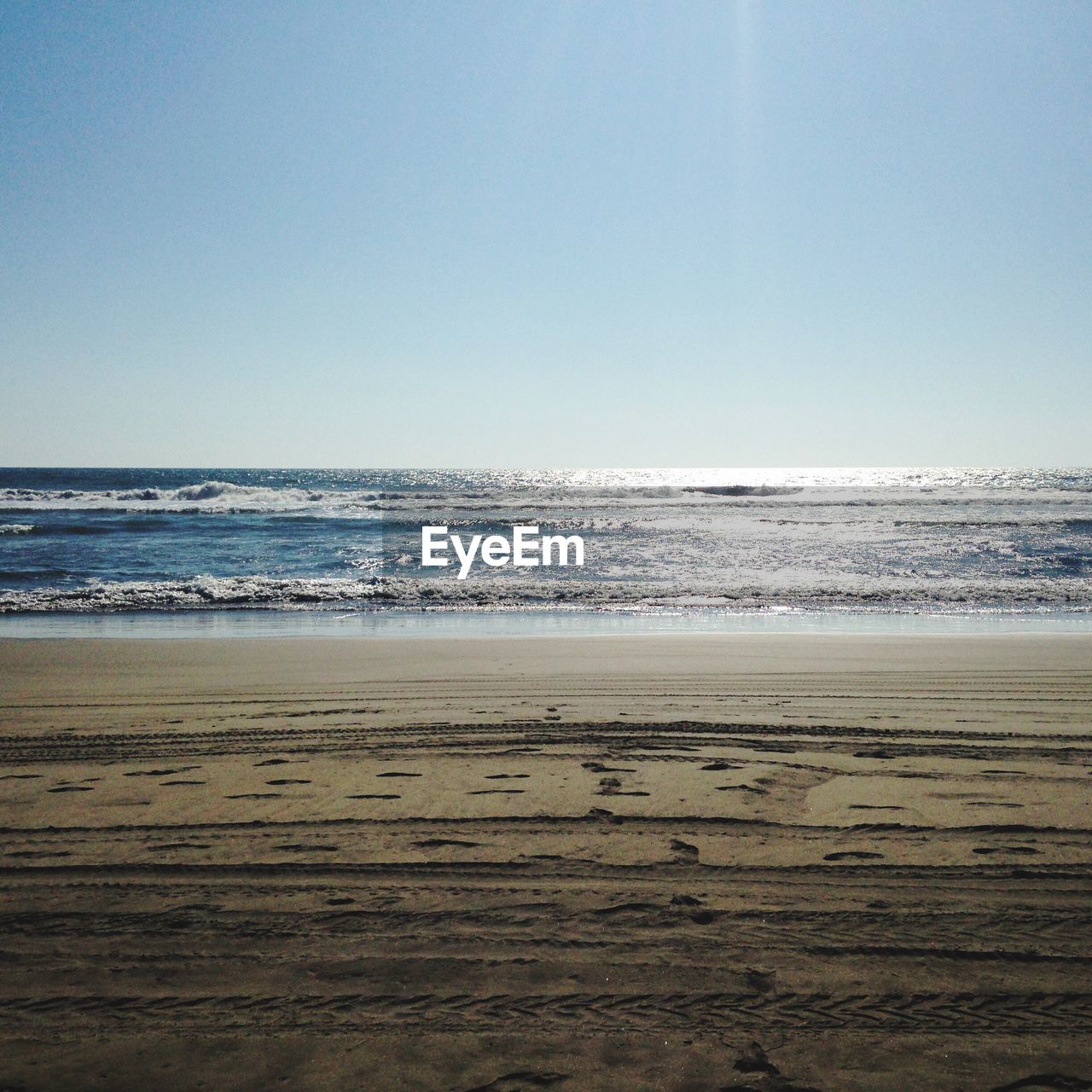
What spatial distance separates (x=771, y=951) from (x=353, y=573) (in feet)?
56.7

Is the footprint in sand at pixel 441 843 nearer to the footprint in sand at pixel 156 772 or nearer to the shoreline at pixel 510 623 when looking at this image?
the footprint in sand at pixel 156 772

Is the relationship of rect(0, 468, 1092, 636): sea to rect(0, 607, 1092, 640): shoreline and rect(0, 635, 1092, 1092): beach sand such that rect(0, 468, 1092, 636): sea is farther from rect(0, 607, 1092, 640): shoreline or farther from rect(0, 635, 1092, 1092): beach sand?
rect(0, 635, 1092, 1092): beach sand

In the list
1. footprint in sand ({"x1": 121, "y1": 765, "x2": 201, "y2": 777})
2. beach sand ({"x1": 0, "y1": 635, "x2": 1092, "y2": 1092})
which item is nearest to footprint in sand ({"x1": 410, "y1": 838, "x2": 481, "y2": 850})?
beach sand ({"x1": 0, "y1": 635, "x2": 1092, "y2": 1092})

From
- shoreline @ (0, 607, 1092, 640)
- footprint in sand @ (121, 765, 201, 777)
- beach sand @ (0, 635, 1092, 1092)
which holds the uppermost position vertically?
beach sand @ (0, 635, 1092, 1092)

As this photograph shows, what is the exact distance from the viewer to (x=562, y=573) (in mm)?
18812

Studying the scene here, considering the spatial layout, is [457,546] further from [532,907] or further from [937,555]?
[532,907]

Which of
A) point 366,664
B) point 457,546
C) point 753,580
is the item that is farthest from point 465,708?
point 457,546

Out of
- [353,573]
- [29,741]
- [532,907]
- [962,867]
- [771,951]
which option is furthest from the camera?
[353,573]

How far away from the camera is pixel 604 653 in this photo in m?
9.45

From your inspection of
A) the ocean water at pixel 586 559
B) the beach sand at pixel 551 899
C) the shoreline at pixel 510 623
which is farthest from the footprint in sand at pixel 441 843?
the ocean water at pixel 586 559

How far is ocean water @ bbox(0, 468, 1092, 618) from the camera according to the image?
1484 centimetres

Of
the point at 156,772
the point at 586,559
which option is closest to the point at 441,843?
the point at 156,772

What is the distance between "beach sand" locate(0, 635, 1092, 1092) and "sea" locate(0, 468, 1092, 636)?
21.3 feet

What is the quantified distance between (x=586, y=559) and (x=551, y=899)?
62.5 feet
